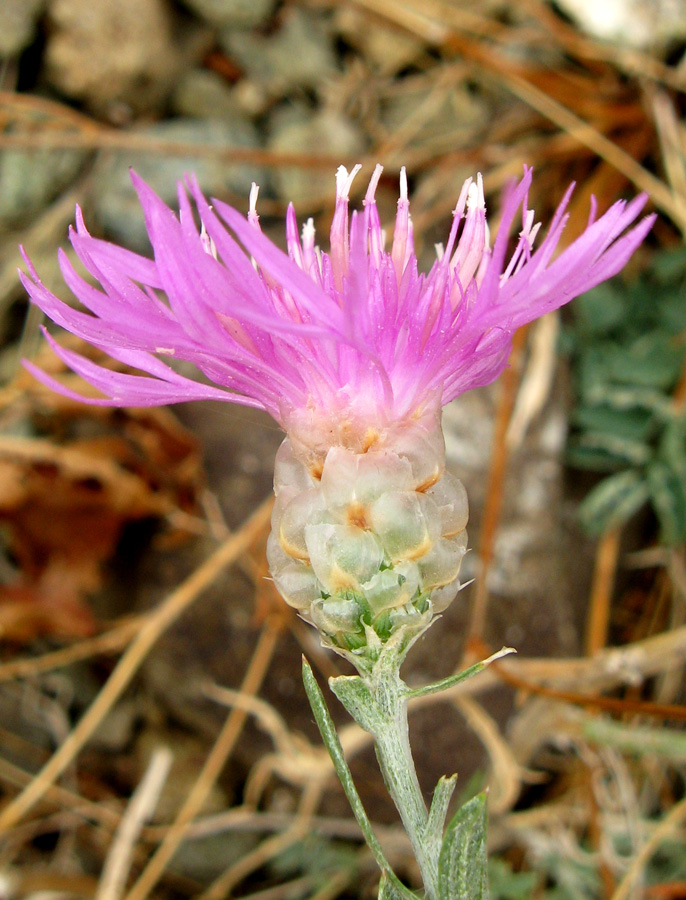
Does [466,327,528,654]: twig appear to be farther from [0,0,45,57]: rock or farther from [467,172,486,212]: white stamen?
[0,0,45,57]: rock

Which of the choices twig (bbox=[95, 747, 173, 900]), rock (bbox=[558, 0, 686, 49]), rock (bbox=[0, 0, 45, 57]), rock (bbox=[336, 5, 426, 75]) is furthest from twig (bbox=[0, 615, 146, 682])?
rock (bbox=[558, 0, 686, 49])

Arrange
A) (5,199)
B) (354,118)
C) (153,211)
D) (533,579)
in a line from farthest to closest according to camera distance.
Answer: (354,118), (5,199), (533,579), (153,211)

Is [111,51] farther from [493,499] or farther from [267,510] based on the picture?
[493,499]

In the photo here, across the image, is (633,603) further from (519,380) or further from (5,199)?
(5,199)

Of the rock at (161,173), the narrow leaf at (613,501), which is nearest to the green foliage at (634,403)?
the narrow leaf at (613,501)

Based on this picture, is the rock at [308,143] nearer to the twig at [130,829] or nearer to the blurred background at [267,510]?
the blurred background at [267,510]

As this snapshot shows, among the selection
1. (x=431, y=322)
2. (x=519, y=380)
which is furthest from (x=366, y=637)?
(x=519, y=380)

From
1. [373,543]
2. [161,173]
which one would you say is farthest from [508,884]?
[161,173]
